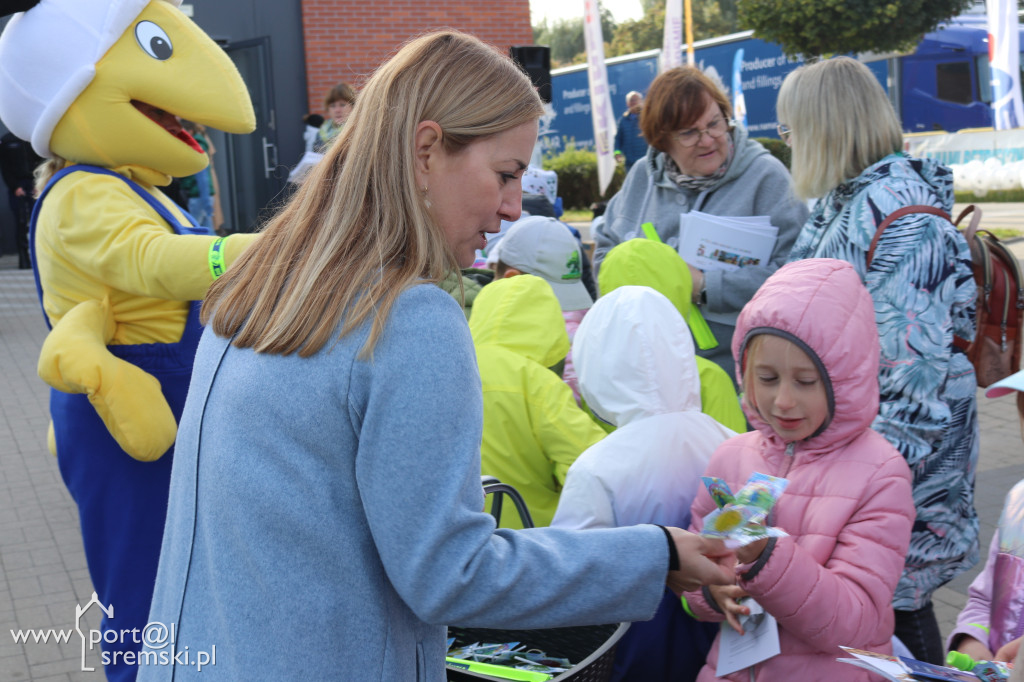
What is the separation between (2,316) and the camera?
35.7 feet

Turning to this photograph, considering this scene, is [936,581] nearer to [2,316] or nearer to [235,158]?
[2,316]

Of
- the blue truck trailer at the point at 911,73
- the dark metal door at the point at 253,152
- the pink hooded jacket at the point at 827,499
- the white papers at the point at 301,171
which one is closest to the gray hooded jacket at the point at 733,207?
the pink hooded jacket at the point at 827,499

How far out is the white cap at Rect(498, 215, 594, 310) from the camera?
384cm

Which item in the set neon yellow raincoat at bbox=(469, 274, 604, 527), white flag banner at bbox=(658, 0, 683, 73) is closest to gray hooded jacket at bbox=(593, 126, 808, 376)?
neon yellow raincoat at bbox=(469, 274, 604, 527)

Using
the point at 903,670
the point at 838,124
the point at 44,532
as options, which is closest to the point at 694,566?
the point at 903,670

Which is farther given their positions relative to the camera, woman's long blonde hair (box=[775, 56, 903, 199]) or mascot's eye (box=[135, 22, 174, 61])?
mascot's eye (box=[135, 22, 174, 61])

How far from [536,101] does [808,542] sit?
1196 millimetres

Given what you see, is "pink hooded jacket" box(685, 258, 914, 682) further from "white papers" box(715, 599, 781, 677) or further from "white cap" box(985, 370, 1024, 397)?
"white cap" box(985, 370, 1024, 397)

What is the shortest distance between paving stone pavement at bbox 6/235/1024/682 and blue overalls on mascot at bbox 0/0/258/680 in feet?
3.05

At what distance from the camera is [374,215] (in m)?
1.40

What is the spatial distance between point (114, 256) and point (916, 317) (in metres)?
2.32

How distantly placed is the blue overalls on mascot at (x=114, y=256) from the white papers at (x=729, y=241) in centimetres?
172

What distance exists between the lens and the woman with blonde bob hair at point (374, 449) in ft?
4.25

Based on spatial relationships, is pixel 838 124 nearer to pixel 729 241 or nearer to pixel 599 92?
pixel 729 241
